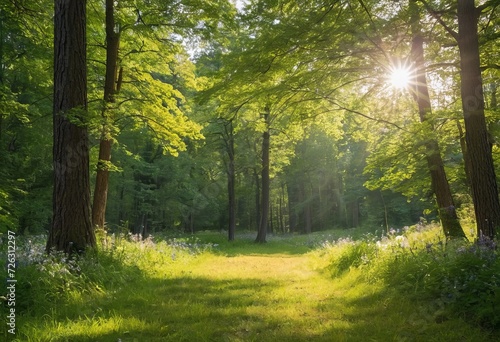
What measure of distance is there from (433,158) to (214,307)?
7.40 meters

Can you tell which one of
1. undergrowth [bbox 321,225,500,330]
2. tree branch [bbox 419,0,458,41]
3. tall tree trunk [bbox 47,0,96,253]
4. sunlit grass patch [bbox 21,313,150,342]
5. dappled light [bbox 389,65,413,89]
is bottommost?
sunlit grass patch [bbox 21,313,150,342]

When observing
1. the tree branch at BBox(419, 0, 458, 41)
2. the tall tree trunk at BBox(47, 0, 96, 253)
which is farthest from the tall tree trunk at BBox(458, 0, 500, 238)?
the tall tree trunk at BBox(47, 0, 96, 253)

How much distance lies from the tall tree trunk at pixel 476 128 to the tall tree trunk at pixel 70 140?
23.5 feet

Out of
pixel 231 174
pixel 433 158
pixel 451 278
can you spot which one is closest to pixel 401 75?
pixel 433 158

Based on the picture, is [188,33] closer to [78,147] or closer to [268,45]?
[268,45]

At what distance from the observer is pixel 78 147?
6719 millimetres

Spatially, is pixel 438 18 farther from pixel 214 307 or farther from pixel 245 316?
pixel 214 307

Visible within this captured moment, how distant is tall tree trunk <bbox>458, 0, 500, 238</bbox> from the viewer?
6.25m

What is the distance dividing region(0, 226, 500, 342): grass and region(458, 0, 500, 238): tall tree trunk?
2011mm

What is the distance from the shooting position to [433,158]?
9.45 meters

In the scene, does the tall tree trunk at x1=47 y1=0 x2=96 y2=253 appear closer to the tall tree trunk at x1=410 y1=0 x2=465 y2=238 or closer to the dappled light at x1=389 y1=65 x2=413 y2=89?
the tall tree trunk at x1=410 y1=0 x2=465 y2=238

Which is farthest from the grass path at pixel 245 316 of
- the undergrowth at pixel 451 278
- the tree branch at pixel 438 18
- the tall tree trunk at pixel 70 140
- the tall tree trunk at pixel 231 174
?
the tall tree trunk at pixel 231 174

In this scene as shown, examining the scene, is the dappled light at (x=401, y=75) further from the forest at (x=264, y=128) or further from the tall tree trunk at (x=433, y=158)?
the tall tree trunk at (x=433, y=158)

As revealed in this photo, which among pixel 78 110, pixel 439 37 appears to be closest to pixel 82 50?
pixel 78 110
